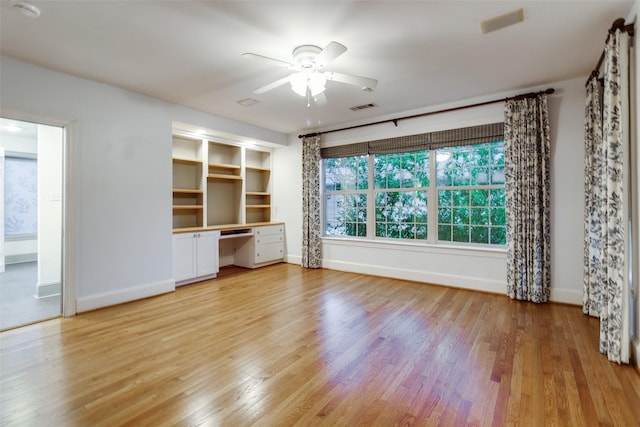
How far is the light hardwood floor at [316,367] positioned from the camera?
176cm

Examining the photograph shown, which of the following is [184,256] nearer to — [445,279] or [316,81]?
[316,81]

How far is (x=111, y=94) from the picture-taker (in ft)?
12.0

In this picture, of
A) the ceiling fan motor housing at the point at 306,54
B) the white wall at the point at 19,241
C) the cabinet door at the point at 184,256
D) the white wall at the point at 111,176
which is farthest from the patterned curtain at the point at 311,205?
the white wall at the point at 19,241

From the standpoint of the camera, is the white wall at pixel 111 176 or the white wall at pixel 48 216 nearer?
the white wall at pixel 111 176

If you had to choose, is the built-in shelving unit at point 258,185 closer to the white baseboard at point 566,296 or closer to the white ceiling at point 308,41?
the white ceiling at point 308,41

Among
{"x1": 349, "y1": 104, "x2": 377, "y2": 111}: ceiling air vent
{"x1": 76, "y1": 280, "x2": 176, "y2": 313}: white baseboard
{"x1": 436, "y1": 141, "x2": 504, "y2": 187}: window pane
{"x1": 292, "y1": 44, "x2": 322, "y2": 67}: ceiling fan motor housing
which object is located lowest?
{"x1": 76, "y1": 280, "x2": 176, "y2": 313}: white baseboard

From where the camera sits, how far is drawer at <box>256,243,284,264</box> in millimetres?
5816

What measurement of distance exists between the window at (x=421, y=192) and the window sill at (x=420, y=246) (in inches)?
5.2

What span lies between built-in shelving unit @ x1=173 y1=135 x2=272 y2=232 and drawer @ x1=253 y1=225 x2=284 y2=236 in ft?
1.04

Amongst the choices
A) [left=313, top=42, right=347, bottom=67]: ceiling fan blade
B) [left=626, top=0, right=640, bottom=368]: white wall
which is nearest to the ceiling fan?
[left=313, top=42, right=347, bottom=67]: ceiling fan blade

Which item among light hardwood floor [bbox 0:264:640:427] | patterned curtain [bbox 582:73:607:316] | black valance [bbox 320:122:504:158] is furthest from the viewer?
black valance [bbox 320:122:504:158]

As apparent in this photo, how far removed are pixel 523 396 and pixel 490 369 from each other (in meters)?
0.32

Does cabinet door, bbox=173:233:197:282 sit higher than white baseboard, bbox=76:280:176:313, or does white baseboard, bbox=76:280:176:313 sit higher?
cabinet door, bbox=173:233:197:282

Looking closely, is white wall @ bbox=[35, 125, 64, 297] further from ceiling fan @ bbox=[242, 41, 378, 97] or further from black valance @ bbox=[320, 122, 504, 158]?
black valance @ bbox=[320, 122, 504, 158]
